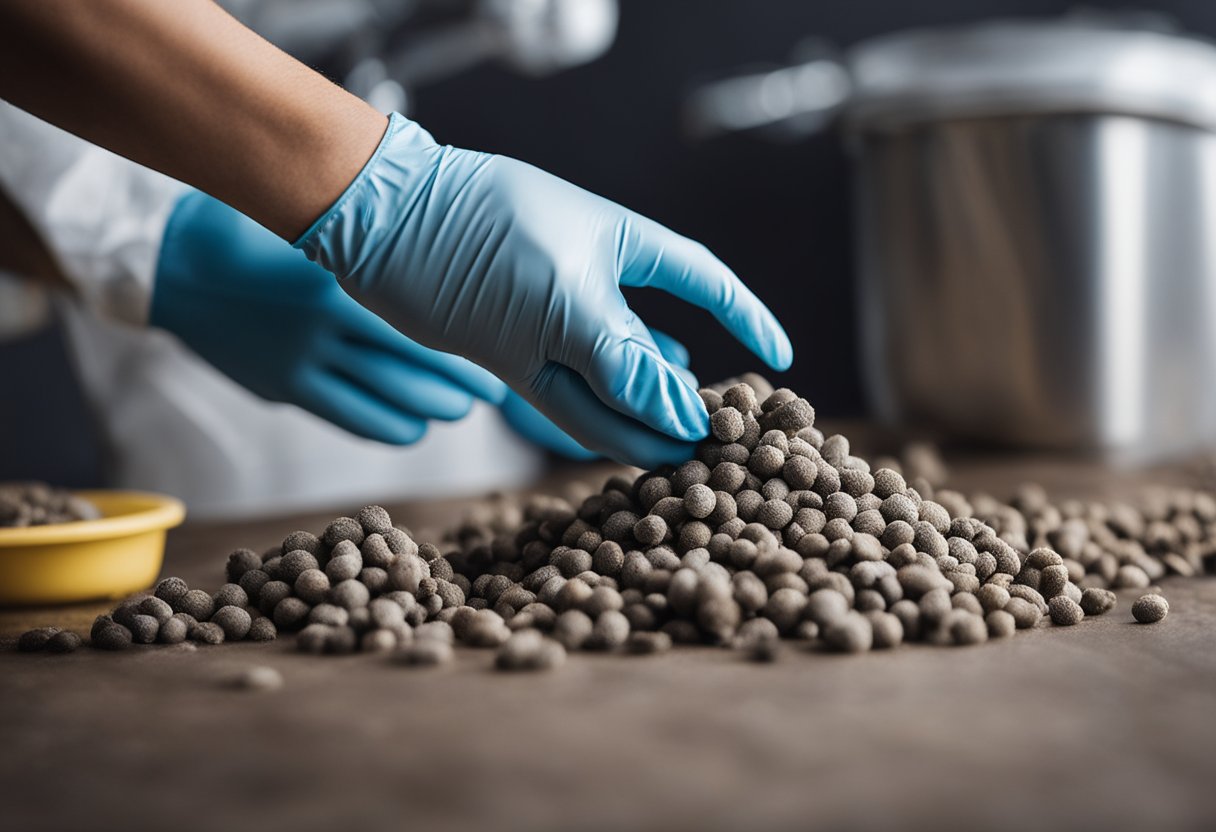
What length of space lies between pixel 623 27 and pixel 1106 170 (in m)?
1.23

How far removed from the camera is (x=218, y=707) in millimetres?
750

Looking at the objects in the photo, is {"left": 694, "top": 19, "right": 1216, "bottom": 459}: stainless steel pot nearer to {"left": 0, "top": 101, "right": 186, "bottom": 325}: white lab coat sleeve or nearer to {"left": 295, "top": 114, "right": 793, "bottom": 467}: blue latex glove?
{"left": 295, "top": 114, "right": 793, "bottom": 467}: blue latex glove

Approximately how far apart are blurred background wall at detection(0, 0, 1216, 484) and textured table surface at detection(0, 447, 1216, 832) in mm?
1721

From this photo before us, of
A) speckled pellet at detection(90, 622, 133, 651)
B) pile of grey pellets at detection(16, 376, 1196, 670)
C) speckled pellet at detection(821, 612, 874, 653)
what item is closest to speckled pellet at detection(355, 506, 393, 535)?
pile of grey pellets at detection(16, 376, 1196, 670)

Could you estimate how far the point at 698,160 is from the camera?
257 cm

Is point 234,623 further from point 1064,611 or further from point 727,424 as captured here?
point 1064,611

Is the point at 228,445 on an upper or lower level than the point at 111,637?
upper

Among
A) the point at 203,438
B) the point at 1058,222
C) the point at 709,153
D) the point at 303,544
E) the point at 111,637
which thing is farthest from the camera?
the point at 709,153

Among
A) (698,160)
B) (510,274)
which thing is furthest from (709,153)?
(510,274)

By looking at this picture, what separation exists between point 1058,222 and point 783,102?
1.86 ft

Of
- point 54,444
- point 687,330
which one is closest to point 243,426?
point 54,444

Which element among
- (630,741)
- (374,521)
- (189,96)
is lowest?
(630,741)

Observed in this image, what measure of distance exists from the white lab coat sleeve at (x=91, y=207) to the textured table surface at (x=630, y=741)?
66cm

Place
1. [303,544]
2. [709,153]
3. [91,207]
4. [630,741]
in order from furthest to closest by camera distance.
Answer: [709,153], [91,207], [303,544], [630,741]
